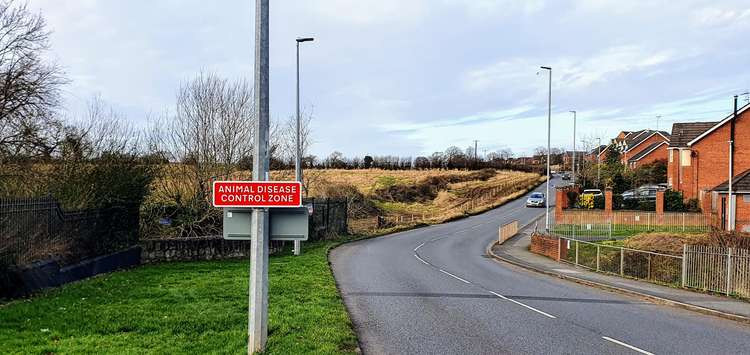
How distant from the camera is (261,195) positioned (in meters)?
7.09

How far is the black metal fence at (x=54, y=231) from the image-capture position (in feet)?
39.3

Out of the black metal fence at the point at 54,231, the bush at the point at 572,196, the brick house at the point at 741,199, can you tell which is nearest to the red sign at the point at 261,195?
the black metal fence at the point at 54,231

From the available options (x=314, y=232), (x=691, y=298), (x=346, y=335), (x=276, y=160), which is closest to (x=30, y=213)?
(x=346, y=335)

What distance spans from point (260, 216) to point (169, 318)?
3.44m

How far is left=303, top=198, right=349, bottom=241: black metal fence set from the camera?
32550mm

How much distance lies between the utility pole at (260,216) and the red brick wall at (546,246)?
21421mm

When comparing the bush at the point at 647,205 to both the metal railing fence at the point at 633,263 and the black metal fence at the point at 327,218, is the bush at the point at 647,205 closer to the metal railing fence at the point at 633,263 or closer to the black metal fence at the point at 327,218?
the metal railing fence at the point at 633,263

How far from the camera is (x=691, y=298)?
1512cm

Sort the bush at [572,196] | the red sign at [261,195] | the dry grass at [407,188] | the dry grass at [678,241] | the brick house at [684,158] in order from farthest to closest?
1. the brick house at [684,158]
2. the bush at [572,196]
3. the dry grass at [407,188]
4. the dry grass at [678,241]
5. the red sign at [261,195]

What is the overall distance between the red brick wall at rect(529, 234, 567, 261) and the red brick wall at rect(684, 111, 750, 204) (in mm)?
23587

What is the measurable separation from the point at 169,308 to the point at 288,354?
3.92 m

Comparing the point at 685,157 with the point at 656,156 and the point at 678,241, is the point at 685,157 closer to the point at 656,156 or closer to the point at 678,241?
the point at 678,241

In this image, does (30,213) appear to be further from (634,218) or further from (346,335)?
(634,218)

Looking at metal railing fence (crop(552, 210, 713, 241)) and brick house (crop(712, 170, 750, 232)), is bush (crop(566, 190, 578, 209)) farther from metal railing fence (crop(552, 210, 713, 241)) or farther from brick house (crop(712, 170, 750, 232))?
brick house (crop(712, 170, 750, 232))
